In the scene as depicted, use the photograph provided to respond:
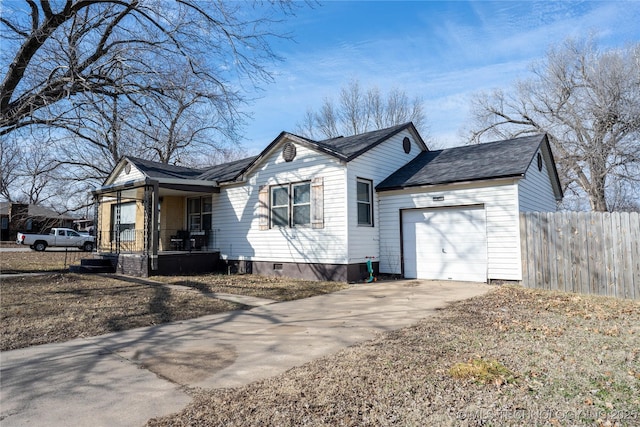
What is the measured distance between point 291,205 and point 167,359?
8.60m

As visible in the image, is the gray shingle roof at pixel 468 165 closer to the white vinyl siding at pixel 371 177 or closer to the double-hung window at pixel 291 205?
the white vinyl siding at pixel 371 177

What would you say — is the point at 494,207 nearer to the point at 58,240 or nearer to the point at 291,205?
the point at 291,205

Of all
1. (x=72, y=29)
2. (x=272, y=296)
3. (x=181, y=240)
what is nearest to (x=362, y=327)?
(x=272, y=296)

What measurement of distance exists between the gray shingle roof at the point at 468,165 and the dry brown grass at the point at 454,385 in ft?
18.5

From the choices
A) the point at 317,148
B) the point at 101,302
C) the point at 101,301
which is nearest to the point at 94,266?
the point at 101,301

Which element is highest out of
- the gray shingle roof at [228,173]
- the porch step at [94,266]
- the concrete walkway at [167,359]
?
the gray shingle roof at [228,173]

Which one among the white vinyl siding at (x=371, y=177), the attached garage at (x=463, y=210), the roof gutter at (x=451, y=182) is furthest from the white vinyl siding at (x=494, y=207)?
the white vinyl siding at (x=371, y=177)

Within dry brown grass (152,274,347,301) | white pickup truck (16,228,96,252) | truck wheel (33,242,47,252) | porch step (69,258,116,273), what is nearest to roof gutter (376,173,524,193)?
dry brown grass (152,274,347,301)

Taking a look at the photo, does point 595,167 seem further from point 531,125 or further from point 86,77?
point 86,77

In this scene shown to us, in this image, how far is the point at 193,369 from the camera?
436 centimetres

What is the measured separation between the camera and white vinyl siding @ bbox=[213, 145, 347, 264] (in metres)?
11.7

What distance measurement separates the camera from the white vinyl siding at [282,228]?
38.5 feet

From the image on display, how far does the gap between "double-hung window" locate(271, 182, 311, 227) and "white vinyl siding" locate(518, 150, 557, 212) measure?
619cm

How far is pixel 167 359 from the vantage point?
4.72 metres
